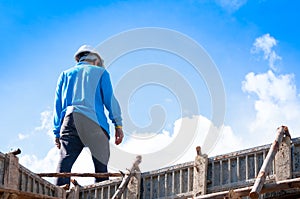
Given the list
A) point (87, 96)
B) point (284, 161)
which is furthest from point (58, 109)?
point (284, 161)

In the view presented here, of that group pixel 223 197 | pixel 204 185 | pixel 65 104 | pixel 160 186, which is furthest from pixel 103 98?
pixel 223 197

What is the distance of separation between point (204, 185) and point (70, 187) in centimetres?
334

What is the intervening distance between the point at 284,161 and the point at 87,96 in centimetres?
528

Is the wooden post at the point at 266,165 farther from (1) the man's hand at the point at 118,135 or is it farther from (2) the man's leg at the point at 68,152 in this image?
(2) the man's leg at the point at 68,152

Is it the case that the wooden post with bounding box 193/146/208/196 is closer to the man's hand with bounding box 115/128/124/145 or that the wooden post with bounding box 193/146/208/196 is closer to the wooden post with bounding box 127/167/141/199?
the wooden post with bounding box 127/167/141/199

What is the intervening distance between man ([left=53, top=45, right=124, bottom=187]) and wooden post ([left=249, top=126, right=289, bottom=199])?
4733mm

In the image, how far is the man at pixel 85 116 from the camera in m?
14.7

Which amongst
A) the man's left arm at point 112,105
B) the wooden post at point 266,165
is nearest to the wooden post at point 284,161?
the wooden post at point 266,165

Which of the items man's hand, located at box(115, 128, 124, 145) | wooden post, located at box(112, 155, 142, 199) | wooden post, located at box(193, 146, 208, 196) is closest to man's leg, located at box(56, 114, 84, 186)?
man's hand, located at box(115, 128, 124, 145)

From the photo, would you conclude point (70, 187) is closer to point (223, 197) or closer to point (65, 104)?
point (65, 104)

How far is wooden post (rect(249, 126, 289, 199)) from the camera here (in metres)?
10.2

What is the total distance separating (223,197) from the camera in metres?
10.9

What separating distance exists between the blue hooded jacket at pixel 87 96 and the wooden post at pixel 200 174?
3287 mm

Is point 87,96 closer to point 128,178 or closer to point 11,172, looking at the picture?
point 128,178
